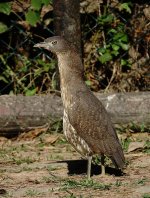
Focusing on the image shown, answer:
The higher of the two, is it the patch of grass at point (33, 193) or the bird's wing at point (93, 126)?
the bird's wing at point (93, 126)

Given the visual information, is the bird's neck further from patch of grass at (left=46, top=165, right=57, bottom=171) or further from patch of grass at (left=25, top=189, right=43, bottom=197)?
patch of grass at (left=25, top=189, right=43, bottom=197)

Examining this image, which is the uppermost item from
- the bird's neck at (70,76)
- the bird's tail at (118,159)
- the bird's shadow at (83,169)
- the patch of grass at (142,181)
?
the bird's neck at (70,76)

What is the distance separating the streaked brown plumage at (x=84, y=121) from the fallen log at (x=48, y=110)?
181 cm

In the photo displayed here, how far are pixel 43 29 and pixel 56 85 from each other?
1137 mm

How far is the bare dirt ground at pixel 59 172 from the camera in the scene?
18.1 feet

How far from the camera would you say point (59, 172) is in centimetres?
641

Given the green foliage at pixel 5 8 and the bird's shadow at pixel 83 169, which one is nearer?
the bird's shadow at pixel 83 169

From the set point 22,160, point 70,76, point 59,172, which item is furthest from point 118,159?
point 22,160

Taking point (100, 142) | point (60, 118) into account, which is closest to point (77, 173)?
point (100, 142)

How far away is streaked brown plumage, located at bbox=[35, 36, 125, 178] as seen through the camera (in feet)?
19.8

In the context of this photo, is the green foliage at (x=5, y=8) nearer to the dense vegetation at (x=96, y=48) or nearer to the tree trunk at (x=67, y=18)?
the dense vegetation at (x=96, y=48)

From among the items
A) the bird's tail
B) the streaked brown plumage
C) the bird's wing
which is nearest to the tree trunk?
the streaked brown plumage

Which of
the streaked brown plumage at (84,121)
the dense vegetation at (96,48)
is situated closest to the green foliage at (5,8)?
the dense vegetation at (96,48)

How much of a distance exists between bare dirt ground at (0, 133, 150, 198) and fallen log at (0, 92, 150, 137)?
14 centimetres
